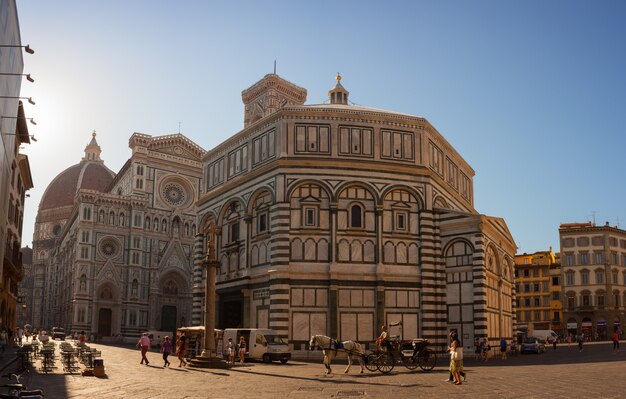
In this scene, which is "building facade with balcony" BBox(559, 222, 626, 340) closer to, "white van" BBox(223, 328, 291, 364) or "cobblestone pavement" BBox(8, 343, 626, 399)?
"white van" BBox(223, 328, 291, 364)

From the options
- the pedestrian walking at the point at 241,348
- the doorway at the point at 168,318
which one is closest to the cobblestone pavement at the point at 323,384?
the pedestrian walking at the point at 241,348

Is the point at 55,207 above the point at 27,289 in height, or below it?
above

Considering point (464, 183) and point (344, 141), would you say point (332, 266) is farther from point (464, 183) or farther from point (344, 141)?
point (464, 183)

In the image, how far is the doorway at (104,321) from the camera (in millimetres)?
80938

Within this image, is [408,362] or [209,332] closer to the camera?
[408,362]

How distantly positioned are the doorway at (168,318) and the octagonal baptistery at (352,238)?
45.0 metres

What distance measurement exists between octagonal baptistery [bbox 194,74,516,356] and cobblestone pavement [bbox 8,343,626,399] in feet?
33.0

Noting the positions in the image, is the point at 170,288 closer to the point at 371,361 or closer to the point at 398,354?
the point at 398,354

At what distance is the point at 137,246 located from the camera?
84500mm

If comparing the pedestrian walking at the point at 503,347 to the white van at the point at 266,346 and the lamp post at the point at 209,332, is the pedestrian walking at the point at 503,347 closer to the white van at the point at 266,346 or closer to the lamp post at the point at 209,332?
the white van at the point at 266,346

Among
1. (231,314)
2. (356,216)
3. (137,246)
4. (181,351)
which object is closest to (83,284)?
(137,246)

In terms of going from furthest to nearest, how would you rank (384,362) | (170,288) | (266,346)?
1. (170,288)
2. (266,346)
3. (384,362)

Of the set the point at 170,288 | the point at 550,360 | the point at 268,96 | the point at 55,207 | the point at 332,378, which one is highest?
the point at 268,96

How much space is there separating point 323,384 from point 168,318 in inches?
2649
